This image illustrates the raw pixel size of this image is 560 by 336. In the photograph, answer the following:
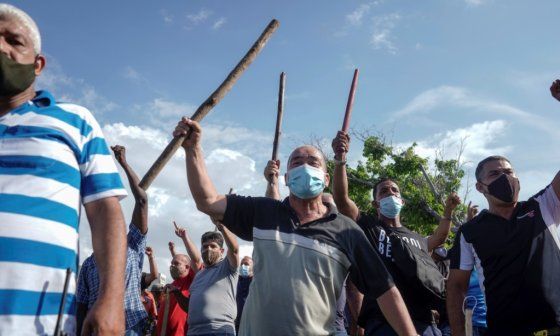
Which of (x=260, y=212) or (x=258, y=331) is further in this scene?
(x=260, y=212)

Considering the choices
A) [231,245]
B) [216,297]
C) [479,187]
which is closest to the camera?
[479,187]

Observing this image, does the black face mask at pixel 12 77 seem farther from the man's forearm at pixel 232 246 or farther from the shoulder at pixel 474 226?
the man's forearm at pixel 232 246

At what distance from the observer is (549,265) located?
4086 mm

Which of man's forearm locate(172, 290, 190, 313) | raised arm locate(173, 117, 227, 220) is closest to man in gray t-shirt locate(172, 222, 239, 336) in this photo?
man's forearm locate(172, 290, 190, 313)

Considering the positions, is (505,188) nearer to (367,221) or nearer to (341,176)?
(367,221)

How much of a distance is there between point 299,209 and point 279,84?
1.94 meters

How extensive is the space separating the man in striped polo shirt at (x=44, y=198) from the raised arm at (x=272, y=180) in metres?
2.69

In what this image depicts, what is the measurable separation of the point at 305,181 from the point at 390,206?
1.74 metres

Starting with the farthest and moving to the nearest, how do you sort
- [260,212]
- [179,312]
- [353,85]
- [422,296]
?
[179,312] < [353,85] < [422,296] < [260,212]

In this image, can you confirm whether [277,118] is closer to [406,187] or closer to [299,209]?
[299,209]

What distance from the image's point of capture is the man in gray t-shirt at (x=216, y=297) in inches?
257

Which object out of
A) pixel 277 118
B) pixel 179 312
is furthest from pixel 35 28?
pixel 179 312

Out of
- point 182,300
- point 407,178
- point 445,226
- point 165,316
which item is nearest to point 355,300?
point 445,226

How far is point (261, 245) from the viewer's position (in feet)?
11.9
